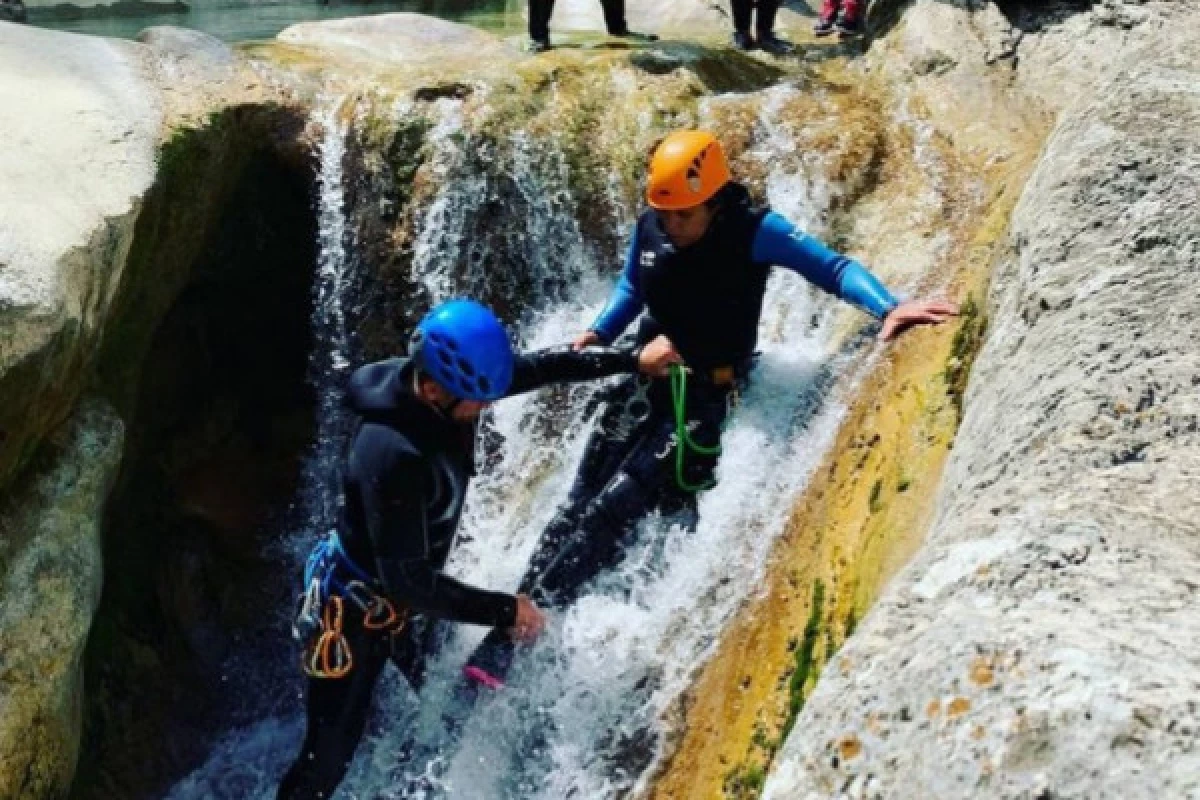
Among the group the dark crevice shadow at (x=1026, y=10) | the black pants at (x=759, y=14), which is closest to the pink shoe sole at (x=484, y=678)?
the dark crevice shadow at (x=1026, y=10)

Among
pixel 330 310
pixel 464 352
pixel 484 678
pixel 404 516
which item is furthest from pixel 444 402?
pixel 330 310

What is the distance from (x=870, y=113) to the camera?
8.18 m

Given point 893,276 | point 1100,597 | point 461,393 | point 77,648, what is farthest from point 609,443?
point 1100,597

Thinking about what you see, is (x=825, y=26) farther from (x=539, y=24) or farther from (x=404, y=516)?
(x=404, y=516)

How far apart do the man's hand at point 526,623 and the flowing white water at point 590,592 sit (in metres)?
0.67

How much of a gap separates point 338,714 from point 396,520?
1.19 m

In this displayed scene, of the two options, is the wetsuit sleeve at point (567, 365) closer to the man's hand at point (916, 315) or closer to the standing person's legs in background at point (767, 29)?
the man's hand at point (916, 315)

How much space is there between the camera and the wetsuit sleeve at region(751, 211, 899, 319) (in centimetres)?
501

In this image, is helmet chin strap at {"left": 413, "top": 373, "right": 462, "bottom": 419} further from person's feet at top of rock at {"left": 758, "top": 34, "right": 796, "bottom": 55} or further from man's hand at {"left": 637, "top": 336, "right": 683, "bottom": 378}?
person's feet at top of rock at {"left": 758, "top": 34, "right": 796, "bottom": 55}

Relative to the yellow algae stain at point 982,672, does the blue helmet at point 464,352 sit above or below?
below

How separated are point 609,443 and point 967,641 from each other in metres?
3.82

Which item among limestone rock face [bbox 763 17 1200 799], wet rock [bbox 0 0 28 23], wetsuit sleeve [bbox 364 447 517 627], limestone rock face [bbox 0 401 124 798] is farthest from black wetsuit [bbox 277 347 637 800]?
wet rock [bbox 0 0 28 23]

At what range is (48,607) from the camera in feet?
16.6

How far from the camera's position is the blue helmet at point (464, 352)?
13.9 ft
